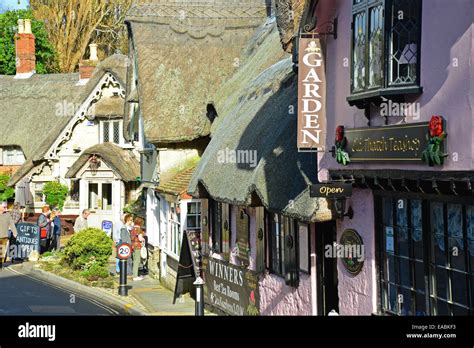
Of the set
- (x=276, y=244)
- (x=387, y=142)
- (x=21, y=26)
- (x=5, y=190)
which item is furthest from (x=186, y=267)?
(x=21, y=26)

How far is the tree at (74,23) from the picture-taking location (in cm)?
6131

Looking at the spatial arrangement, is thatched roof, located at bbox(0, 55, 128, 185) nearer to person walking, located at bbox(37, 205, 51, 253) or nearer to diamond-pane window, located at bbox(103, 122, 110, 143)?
diamond-pane window, located at bbox(103, 122, 110, 143)

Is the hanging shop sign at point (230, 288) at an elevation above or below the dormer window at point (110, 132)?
below

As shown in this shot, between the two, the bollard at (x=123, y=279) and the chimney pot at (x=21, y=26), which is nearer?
the bollard at (x=123, y=279)

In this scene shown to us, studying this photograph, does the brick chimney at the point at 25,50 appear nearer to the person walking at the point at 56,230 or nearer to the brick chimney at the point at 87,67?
the brick chimney at the point at 87,67

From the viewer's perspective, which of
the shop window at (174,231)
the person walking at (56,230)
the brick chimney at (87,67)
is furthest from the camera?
the brick chimney at (87,67)

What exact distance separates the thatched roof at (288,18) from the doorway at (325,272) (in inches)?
190

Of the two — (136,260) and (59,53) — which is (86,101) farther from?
(59,53)

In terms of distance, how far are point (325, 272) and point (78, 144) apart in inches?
1132

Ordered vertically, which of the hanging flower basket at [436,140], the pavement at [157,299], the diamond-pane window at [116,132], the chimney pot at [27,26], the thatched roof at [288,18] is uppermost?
the chimney pot at [27,26]

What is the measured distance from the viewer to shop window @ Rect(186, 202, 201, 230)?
72.0 feet

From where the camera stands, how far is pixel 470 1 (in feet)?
Result: 31.0

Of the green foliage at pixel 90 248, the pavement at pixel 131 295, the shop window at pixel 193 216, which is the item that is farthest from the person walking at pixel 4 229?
the shop window at pixel 193 216
